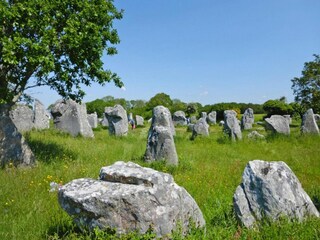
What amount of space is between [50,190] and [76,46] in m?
4.07

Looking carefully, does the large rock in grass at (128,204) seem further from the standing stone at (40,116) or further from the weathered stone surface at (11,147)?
the standing stone at (40,116)

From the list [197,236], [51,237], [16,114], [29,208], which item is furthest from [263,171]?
[16,114]

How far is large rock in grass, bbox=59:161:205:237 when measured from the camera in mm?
4391

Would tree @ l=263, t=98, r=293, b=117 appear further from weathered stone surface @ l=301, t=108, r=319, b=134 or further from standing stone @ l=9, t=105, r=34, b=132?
standing stone @ l=9, t=105, r=34, b=132

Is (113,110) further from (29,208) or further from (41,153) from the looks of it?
(29,208)

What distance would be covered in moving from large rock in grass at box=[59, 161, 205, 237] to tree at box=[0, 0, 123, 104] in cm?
473

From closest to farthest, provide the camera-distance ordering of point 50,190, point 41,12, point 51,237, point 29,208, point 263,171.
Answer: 1. point 51,237
2. point 263,171
3. point 29,208
4. point 50,190
5. point 41,12

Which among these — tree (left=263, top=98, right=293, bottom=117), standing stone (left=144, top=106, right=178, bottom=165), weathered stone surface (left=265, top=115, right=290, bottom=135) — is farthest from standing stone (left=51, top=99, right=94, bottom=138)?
tree (left=263, top=98, right=293, bottom=117)

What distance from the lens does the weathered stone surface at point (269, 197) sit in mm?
5177

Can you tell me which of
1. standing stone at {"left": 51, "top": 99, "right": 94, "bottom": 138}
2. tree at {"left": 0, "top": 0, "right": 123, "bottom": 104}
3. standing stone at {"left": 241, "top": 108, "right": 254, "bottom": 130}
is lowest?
standing stone at {"left": 241, "top": 108, "right": 254, "bottom": 130}

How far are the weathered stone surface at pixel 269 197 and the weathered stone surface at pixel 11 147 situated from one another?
6.68 metres

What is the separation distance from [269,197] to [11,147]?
298 inches

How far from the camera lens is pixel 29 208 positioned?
5.96 m

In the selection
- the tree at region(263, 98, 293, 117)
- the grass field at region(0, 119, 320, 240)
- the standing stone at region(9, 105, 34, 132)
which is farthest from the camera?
the tree at region(263, 98, 293, 117)
